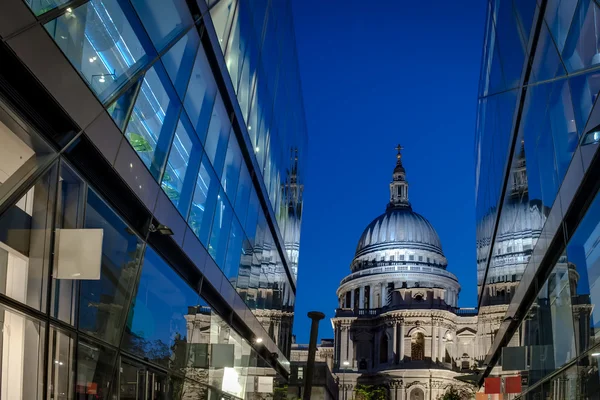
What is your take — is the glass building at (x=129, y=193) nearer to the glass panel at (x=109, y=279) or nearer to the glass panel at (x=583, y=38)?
the glass panel at (x=109, y=279)

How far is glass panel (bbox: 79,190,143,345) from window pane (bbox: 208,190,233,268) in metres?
6.07

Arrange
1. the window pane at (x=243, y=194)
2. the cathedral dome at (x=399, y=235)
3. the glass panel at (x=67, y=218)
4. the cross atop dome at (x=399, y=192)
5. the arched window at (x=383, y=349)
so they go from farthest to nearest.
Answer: the cross atop dome at (x=399, y=192), the cathedral dome at (x=399, y=235), the arched window at (x=383, y=349), the window pane at (x=243, y=194), the glass panel at (x=67, y=218)

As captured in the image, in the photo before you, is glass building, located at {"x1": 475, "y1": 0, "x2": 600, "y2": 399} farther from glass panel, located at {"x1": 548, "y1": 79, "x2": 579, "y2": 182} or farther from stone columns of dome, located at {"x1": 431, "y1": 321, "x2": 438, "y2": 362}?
stone columns of dome, located at {"x1": 431, "y1": 321, "x2": 438, "y2": 362}

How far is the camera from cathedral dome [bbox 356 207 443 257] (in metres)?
143

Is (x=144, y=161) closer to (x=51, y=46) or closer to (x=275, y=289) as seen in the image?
(x=51, y=46)

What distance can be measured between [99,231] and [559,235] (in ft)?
27.2

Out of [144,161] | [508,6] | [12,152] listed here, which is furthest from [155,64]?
[508,6]

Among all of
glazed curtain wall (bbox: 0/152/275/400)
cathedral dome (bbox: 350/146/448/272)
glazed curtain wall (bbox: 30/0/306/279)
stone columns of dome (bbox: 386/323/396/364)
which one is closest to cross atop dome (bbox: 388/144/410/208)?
cathedral dome (bbox: 350/146/448/272)

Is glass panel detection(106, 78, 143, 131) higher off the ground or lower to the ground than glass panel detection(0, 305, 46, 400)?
higher

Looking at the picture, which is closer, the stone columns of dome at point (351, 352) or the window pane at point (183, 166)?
→ the window pane at point (183, 166)

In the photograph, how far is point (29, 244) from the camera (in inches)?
332

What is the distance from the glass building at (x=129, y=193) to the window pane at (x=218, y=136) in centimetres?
5

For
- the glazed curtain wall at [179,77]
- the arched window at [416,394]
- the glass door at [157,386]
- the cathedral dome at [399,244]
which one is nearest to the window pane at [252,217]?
the glazed curtain wall at [179,77]

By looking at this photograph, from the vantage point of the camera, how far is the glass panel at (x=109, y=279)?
1026cm
